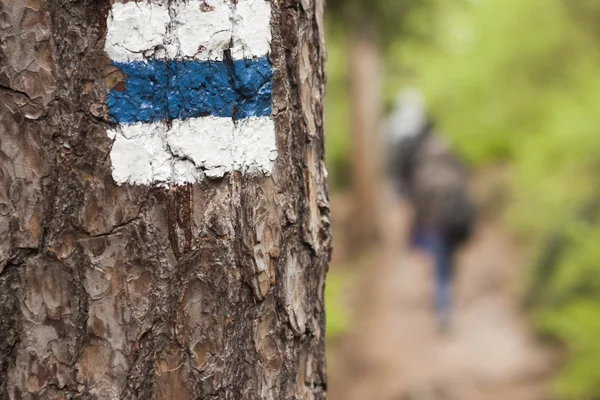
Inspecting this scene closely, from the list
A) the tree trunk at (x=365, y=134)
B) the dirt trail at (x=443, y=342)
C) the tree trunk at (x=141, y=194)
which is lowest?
the tree trunk at (x=141, y=194)

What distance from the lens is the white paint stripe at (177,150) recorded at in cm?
120

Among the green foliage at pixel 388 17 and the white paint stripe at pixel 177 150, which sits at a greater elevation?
the green foliage at pixel 388 17

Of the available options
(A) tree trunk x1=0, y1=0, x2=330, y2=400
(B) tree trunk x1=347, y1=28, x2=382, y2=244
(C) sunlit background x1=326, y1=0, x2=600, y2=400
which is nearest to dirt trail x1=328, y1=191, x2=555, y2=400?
(C) sunlit background x1=326, y1=0, x2=600, y2=400

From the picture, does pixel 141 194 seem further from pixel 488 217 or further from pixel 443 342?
pixel 488 217

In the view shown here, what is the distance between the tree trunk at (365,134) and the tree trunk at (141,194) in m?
10.1

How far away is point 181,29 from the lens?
3.88 feet

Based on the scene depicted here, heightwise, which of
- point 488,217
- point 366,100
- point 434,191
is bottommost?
point 434,191

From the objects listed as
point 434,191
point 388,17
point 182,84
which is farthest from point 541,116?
point 182,84

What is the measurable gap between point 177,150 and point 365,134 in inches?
411

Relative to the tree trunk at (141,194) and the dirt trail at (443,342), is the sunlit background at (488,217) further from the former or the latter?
the tree trunk at (141,194)

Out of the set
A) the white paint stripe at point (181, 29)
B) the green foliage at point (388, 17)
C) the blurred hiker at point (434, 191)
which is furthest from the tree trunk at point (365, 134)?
the white paint stripe at point (181, 29)

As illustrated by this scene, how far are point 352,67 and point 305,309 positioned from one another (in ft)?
33.7

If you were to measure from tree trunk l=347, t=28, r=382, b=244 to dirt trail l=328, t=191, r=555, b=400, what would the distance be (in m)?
1.15

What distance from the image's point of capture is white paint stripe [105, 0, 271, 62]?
1.17 metres
